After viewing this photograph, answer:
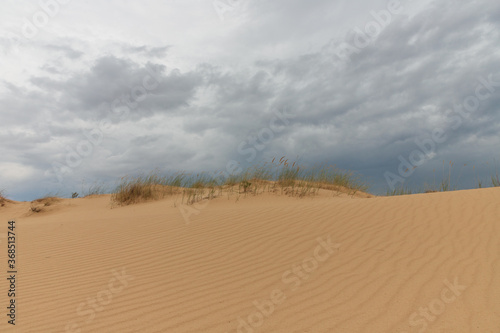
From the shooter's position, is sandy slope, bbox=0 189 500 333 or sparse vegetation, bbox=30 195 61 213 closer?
sandy slope, bbox=0 189 500 333

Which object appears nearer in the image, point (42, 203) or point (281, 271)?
point (281, 271)

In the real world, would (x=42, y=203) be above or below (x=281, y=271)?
below

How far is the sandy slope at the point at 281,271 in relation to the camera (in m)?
3.55

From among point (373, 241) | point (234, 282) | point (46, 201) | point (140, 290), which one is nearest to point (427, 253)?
point (373, 241)

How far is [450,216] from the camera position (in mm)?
6180

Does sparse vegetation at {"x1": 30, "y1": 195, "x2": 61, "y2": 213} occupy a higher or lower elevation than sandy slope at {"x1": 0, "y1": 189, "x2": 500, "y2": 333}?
lower

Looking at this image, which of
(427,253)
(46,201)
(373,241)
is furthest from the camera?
(46,201)

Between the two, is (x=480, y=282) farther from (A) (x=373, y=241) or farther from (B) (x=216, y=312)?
(B) (x=216, y=312)

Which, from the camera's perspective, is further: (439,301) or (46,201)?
(46,201)

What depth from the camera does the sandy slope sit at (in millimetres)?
3551

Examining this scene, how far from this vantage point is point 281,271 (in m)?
4.67

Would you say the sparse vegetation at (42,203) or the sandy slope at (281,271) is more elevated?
the sandy slope at (281,271)

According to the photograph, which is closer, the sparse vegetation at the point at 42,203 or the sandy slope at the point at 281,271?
the sandy slope at the point at 281,271

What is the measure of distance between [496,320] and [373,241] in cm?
222
